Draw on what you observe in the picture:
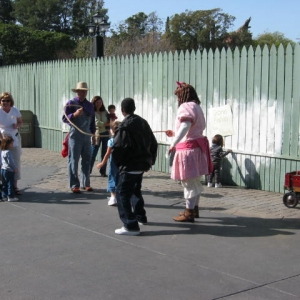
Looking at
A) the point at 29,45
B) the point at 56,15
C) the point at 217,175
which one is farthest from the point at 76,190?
the point at 56,15

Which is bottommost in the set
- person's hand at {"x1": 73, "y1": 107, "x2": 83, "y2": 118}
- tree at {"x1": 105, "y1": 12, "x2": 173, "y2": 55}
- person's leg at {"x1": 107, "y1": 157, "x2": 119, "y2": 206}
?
person's leg at {"x1": 107, "y1": 157, "x2": 119, "y2": 206}

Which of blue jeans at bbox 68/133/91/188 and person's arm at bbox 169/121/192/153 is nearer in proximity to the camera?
person's arm at bbox 169/121/192/153

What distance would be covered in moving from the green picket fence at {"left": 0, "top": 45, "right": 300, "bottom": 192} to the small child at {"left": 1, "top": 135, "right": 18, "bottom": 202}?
3.65m

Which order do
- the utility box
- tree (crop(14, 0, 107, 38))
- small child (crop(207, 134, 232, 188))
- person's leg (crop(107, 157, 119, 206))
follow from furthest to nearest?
tree (crop(14, 0, 107, 38)) < the utility box < small child (crop(207, 134, 232, 188)) < person's leg (crop(107, 157, 119, 206))

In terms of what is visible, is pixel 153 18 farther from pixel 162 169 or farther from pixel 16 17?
pixel 162 169

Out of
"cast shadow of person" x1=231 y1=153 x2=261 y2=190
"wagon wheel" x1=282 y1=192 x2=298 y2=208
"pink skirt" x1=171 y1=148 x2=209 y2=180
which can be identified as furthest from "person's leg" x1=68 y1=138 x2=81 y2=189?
"wagon wheel" x1=282 y1=192 x2=298 y2=208

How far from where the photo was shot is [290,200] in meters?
7.88

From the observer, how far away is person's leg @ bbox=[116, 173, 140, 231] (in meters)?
6.51

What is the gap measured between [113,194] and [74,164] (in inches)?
47.5

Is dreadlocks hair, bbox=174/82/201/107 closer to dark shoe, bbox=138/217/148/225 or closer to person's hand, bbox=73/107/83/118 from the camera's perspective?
dark shoe, bbox=138/217/148/225

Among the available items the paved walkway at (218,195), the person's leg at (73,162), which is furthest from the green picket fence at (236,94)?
the person's leg at (73,162)

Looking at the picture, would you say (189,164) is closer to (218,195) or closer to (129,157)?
(129,157)

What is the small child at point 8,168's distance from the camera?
8523 mm

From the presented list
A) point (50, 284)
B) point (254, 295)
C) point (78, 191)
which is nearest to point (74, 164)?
point (78, 191)
